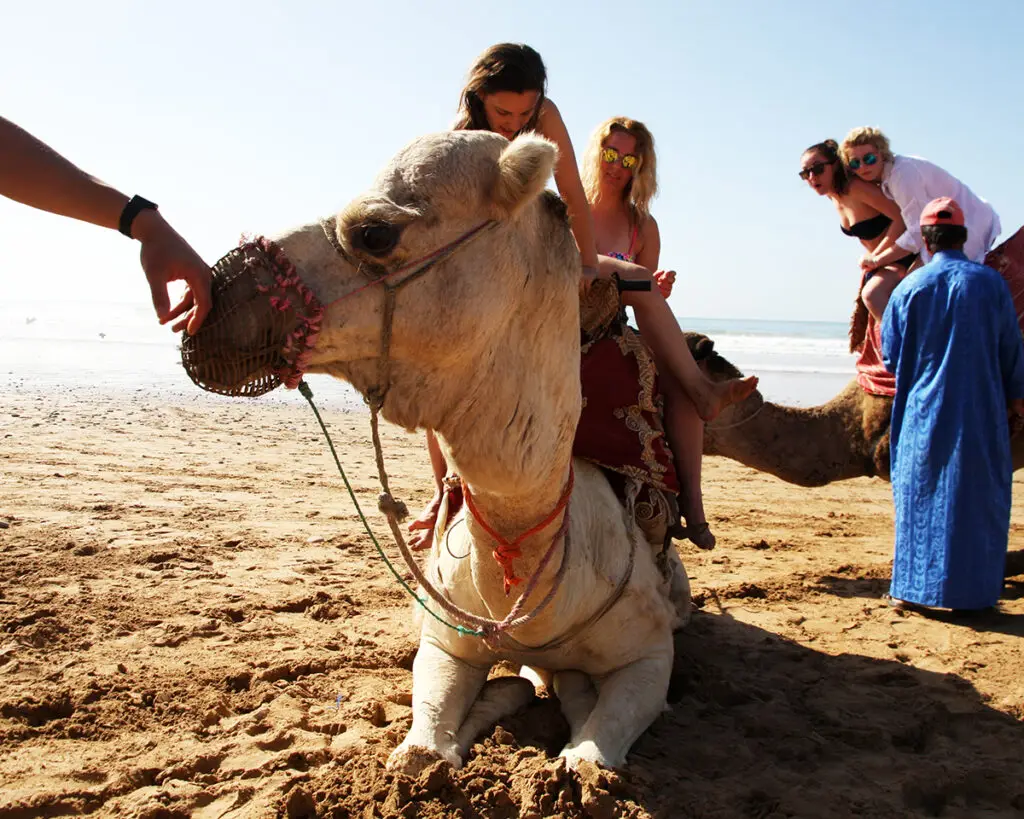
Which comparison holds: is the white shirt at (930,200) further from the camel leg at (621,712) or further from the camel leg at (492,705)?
the camel leg at (492,705)

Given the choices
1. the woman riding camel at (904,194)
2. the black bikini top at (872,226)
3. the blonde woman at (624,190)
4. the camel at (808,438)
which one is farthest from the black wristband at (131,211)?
the black bikini top at (872,226)

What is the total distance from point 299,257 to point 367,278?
170 millimetres

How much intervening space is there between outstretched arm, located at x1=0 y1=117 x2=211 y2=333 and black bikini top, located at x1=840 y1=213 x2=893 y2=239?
5417mm

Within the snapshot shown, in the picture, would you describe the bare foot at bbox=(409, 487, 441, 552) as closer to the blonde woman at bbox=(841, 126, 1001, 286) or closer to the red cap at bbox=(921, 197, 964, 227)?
the red cap at bbox=(921, 197, 964, 227)

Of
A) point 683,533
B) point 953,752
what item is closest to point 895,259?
point 683,533

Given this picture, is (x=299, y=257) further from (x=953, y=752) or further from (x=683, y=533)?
(x=953, y=752)

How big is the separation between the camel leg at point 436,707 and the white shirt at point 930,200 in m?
4.17

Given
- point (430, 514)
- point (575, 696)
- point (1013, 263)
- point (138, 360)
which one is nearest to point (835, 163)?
point (1013, 263)

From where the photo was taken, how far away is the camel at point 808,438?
6.02m

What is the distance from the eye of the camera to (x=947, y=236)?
5113mm

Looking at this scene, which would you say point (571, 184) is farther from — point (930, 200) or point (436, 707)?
point (930, 200)

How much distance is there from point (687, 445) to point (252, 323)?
2.49m

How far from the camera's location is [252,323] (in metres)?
2.18

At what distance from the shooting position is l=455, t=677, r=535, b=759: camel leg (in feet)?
9.98
